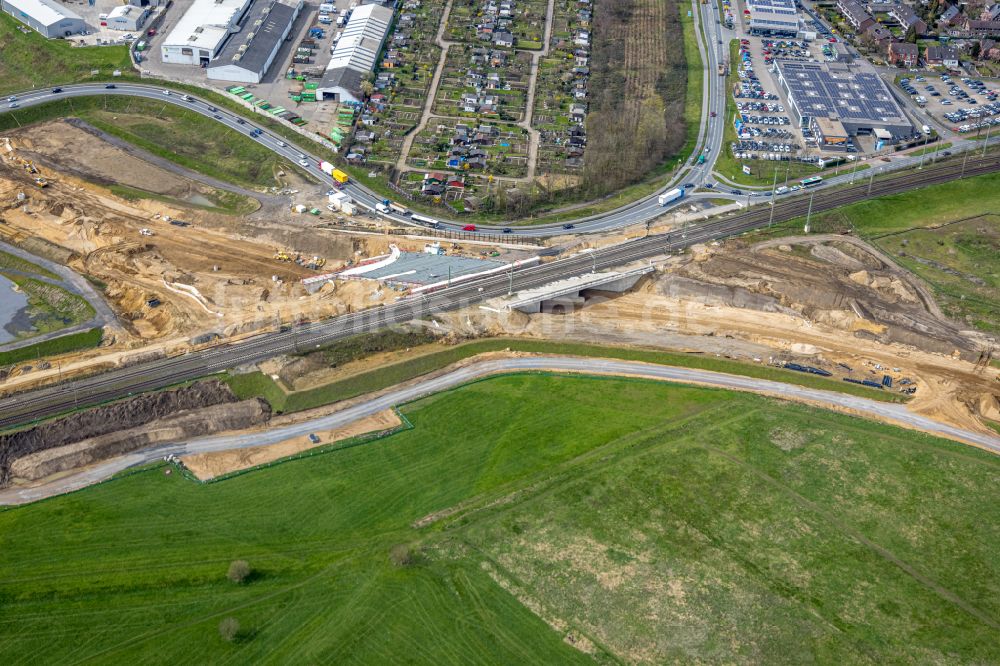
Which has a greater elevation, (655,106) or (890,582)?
(655,106)

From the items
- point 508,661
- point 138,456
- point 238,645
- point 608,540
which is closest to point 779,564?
point 608,540

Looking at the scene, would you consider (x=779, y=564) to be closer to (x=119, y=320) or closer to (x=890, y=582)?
(x=890, y=582)

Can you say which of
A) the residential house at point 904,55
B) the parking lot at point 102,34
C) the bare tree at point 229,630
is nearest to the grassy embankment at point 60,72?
the parking lot at point 102,34

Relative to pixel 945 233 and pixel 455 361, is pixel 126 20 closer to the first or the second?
pixel 455 361

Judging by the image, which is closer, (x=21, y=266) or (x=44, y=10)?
(x=21, y=266)

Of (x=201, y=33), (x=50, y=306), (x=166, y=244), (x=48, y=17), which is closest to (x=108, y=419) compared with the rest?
(x=50, y=306)

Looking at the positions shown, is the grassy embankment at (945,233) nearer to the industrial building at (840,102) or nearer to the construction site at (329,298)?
the construction site at (329,298)

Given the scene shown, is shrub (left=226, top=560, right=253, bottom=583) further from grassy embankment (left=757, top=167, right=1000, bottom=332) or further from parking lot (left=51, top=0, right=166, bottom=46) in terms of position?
parking lot (left=51, top=0, right=166, bottom=46)
